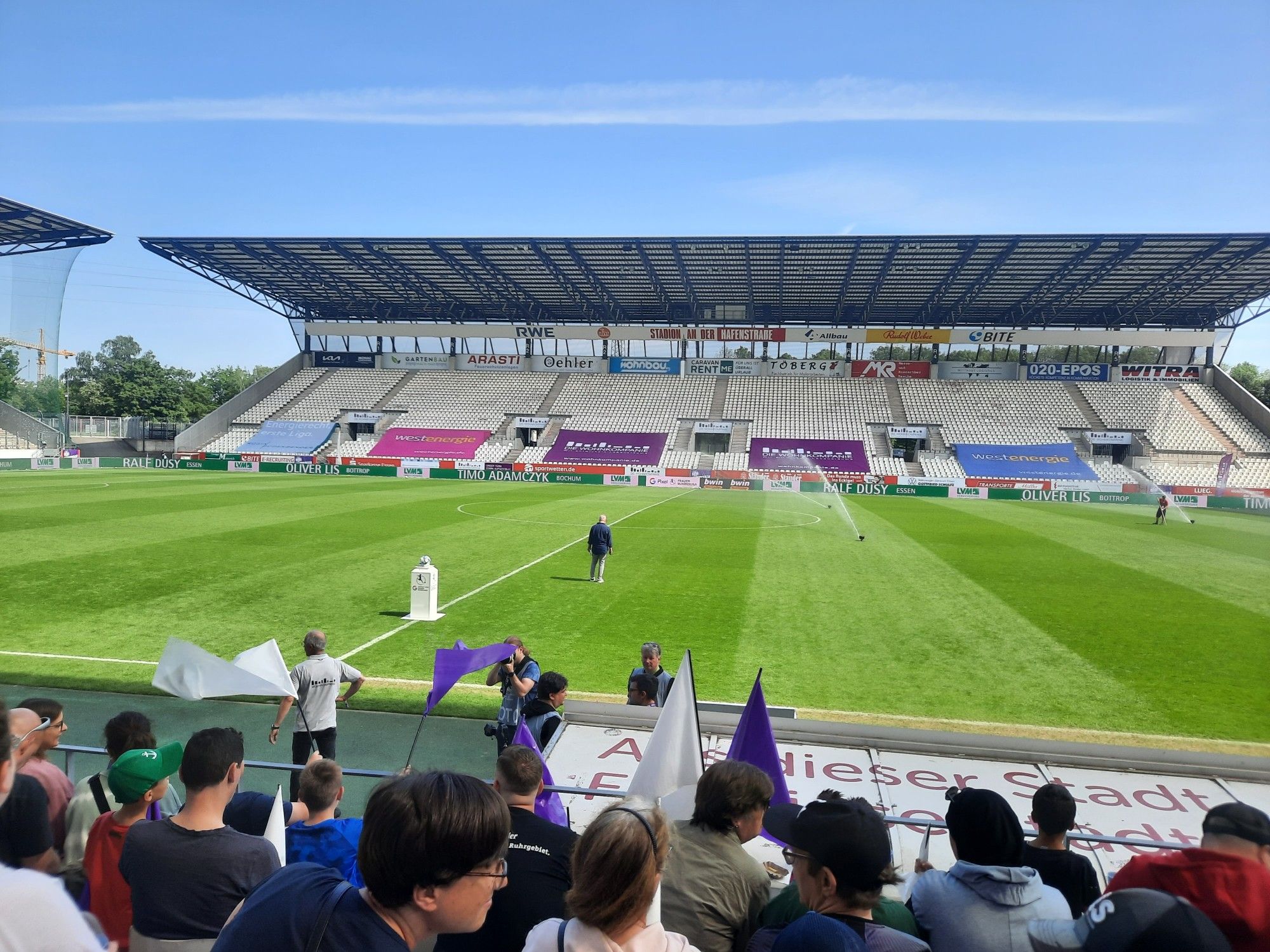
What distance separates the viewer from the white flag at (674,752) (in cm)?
454

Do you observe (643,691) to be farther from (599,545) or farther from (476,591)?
(599,545)

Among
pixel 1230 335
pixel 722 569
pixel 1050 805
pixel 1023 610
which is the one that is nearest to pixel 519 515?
pixel 722 569

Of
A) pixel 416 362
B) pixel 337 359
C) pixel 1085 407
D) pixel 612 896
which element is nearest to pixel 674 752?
pixel 612 896

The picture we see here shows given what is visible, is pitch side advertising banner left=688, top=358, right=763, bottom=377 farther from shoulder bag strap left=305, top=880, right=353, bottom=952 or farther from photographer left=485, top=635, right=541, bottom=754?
shoulder bag strap left=305, top=880, right=353, bottom=952

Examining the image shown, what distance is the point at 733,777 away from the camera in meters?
3.39

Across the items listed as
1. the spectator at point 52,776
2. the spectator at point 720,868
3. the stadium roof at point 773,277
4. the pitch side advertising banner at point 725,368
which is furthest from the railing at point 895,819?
the pitch side advertising banner at point 725,368

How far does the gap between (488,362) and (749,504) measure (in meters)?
40.4

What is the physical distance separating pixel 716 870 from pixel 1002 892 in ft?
3.53

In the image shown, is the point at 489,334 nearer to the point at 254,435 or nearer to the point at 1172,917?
the point at 254,435

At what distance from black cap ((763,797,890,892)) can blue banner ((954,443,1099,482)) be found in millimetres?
56653

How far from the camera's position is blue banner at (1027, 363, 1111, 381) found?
63.8 m

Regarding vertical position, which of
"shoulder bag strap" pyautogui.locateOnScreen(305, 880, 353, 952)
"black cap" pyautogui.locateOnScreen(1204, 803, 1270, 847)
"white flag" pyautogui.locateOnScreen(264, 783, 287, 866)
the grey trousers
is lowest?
the grey trousers

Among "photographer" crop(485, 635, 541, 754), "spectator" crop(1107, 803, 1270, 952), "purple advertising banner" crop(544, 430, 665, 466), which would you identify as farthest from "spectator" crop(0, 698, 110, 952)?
"purple advertising banner" crop(544, 430, 665, 466)

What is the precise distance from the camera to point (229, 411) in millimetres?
66812
